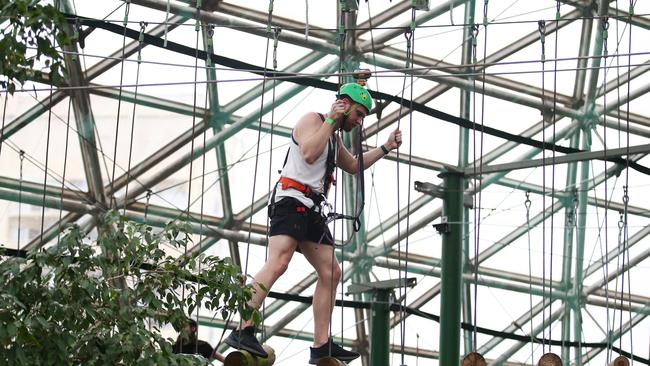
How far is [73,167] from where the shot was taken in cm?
1562

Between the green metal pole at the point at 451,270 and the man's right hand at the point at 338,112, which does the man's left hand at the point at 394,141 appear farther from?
the green metal pole at the point at 451,270

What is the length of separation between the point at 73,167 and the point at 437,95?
146 inches

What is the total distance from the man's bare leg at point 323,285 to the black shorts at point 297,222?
0.16 feet

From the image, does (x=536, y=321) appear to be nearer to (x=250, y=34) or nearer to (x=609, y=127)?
(x=609, y=127)

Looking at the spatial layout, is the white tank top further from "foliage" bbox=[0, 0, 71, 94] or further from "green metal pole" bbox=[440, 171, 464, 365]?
"green metal pole" bbox=[440, 171, 464, 365]

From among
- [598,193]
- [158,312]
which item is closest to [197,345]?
[158,312]

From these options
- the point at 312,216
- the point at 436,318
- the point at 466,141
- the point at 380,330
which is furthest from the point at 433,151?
the point at 312,216

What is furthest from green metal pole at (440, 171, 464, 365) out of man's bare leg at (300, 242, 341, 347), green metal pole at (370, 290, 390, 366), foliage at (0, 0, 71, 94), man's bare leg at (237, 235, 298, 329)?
foliage at (0, 0, 71, 94)

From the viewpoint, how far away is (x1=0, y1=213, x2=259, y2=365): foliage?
22.3 ft

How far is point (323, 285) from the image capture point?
7621mm

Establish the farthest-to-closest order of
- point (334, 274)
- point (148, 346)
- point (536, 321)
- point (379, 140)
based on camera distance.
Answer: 1. point (536, 321)
2. point (379, 140)
3. point (334, 274)
4. point (148, 346)

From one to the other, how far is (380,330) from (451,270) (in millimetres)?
1061

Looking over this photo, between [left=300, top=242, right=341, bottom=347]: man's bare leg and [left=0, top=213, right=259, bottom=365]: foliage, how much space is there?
40 cm

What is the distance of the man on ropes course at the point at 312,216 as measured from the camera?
755 centimetres
